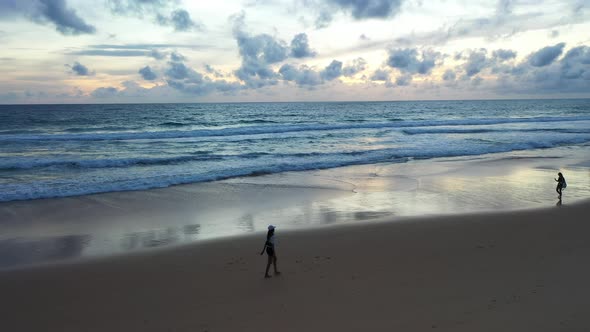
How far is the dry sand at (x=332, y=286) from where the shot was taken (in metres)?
7.26

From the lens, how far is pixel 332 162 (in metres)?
27.0

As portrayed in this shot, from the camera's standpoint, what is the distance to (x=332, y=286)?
8.55 meters

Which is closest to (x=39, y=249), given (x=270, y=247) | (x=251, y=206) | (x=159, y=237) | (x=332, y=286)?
(x=159, y=237)

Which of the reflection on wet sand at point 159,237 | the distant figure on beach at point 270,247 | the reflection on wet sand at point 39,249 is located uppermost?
the distant figure on beach at point 270,247

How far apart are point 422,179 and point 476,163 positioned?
7.22 metres

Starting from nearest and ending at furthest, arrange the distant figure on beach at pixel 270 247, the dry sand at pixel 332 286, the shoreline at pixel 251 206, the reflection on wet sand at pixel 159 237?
the dry sand at pixel 332 286 < the distant figure on beach at pixel 270 247 < the reflection on wet sand at pixel 159 237 < the shoreline at pixel 251 206

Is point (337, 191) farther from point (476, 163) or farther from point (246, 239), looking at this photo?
point (476, 163)

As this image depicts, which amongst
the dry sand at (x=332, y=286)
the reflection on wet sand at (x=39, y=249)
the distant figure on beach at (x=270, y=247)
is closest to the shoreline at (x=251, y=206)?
the reflection on wet sand at (x=39, y=249)

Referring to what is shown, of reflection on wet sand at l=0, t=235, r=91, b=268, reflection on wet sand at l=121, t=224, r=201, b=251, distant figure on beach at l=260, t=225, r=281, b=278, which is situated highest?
distant figure on beach at l=260, t=225, r=281, b=278

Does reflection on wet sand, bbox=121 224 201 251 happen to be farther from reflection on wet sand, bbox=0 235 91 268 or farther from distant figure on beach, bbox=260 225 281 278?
distant figure on beach, bbox=260 225 281 278

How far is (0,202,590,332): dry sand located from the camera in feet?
23.8

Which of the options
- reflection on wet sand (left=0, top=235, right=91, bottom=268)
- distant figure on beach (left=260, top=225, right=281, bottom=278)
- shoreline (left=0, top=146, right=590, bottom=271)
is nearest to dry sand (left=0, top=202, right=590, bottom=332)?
distant figure on beach (left=260, top=225, right=281, bottom=278)

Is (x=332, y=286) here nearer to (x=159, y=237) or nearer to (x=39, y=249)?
(x=159, y=237)

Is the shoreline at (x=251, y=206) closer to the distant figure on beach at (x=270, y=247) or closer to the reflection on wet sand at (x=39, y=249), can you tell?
the reflection on wet sand at (x=39, y=249)
